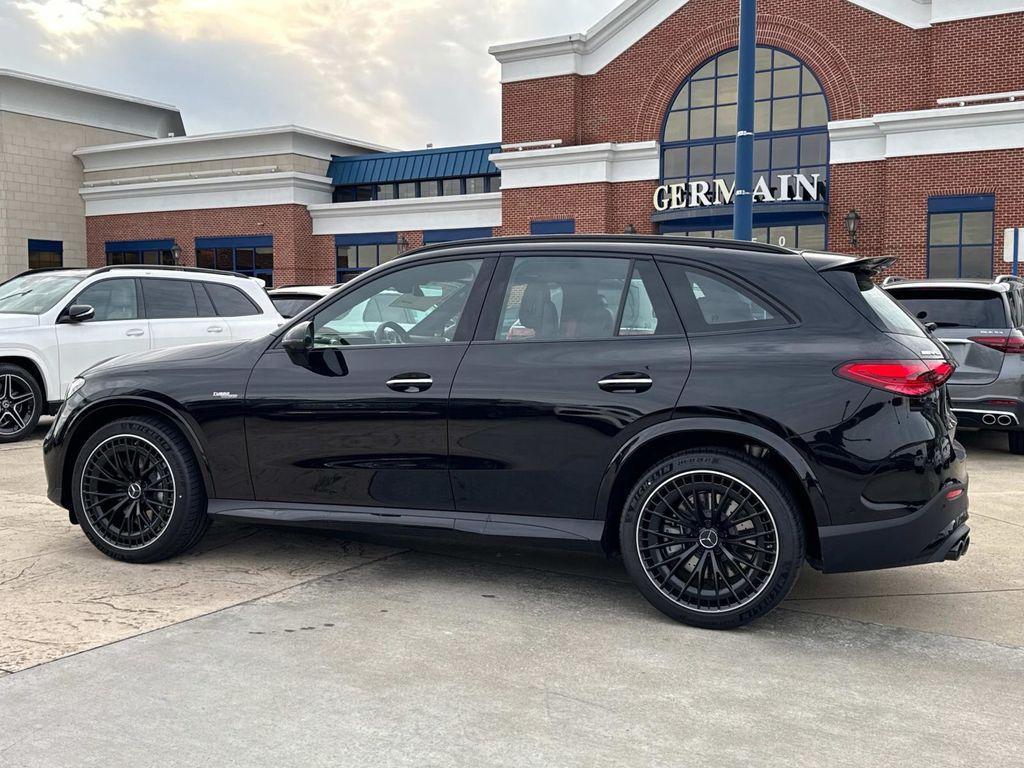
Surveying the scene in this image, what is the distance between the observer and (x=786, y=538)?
4.17 meters

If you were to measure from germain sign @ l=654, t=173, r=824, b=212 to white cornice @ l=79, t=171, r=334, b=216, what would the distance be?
46.6 ft

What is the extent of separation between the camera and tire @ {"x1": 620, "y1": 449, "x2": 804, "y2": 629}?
4199 millimetres

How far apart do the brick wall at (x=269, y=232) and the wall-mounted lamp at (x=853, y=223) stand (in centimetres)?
1882

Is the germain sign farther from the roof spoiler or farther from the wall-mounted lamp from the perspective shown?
the roof spoiler

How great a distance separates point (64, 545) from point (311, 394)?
1922mm

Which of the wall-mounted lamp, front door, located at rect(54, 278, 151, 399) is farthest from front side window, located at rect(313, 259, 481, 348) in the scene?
the wall-mounted lamp

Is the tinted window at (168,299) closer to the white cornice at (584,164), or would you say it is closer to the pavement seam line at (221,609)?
the pavement seam line at (221,609)

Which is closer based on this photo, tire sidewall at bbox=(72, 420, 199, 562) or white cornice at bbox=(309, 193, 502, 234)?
tire sidewall at bbox=(72, 420, 199, 562)

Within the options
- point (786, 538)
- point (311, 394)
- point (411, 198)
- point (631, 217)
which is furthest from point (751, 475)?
point (411, 198)

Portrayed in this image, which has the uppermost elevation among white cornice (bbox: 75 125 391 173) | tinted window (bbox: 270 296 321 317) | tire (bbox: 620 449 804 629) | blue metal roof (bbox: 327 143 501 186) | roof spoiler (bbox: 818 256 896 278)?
white cornice (bbox: 75 125 391 173)

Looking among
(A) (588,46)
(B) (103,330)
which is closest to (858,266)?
(B) (103,330)

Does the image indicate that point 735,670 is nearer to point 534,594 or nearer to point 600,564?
point 534,594

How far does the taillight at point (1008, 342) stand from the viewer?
9195 mm

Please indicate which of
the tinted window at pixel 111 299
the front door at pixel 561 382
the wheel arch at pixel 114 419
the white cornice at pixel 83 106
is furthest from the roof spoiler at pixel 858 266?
the white cornice at pixel 83 106
